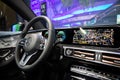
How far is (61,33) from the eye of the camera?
5.35 feet

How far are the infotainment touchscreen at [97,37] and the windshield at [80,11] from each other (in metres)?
0.51

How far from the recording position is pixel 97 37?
133 cm

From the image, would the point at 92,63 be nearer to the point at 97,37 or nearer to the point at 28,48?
the point at 97,37

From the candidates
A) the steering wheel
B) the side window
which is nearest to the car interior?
the steering wheel

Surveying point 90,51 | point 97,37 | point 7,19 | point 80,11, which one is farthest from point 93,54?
point 7,19

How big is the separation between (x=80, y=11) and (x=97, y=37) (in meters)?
1.89

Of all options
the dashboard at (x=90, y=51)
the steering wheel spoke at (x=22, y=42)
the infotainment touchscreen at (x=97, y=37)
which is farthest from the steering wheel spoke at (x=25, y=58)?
the infotainment touchscreen at (x=97, y=37)

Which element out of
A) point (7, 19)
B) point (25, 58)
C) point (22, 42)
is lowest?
point (25, 58)

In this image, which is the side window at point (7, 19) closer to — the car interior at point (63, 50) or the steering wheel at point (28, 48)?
the car interior at point (63, 50)

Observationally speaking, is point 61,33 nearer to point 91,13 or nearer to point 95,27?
point 95,27

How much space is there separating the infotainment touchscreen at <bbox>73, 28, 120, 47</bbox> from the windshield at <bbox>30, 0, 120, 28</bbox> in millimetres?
513

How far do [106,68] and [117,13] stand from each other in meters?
1.37

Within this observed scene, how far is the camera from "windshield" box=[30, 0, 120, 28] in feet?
8.12

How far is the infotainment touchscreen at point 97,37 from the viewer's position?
1239 millimetres
